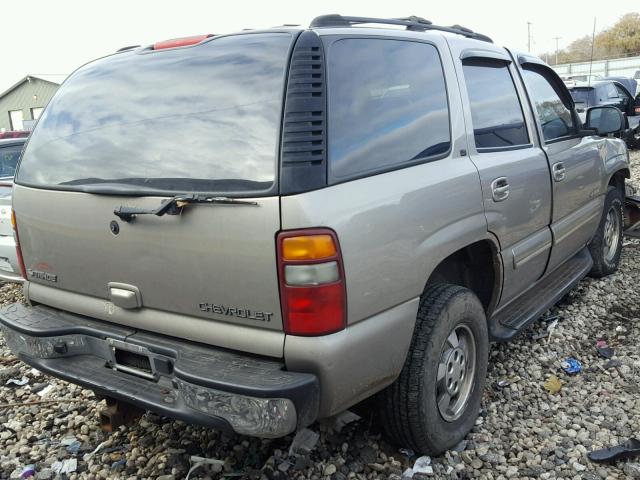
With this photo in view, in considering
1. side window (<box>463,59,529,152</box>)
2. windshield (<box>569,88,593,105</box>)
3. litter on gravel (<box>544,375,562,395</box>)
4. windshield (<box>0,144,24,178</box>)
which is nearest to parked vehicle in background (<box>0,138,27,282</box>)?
windshield (<box>0,144,24,178</box>)

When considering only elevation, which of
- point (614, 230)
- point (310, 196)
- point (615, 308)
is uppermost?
point (310, 196)

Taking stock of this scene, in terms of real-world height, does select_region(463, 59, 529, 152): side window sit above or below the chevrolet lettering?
above

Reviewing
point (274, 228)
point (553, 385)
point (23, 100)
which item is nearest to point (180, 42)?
point (274, 228)

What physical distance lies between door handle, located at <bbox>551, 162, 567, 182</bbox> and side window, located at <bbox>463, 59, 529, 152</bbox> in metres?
0.31

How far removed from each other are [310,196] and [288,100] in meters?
0.37

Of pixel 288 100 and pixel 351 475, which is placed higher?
pixel 288 100

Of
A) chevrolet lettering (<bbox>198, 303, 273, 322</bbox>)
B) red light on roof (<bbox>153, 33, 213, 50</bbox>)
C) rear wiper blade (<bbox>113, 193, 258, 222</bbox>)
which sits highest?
red light on roof (<bbox>153, 33, 213, 50</bbox>)

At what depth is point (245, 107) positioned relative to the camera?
2178mm

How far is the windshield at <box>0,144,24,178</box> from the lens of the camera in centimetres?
688

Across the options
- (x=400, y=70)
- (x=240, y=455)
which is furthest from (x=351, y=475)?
(x=400, y=70)

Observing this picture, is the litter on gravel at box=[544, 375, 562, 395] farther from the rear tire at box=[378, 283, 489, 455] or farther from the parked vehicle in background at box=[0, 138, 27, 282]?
the parked vehicle in background at box=[0, 138, 27, 282]

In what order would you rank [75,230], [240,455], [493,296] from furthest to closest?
[493,296] < [240,455] < [75,230]

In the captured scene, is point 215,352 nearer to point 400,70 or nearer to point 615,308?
point 400,70

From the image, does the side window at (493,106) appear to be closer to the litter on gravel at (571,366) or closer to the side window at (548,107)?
the side window at (548,107)
